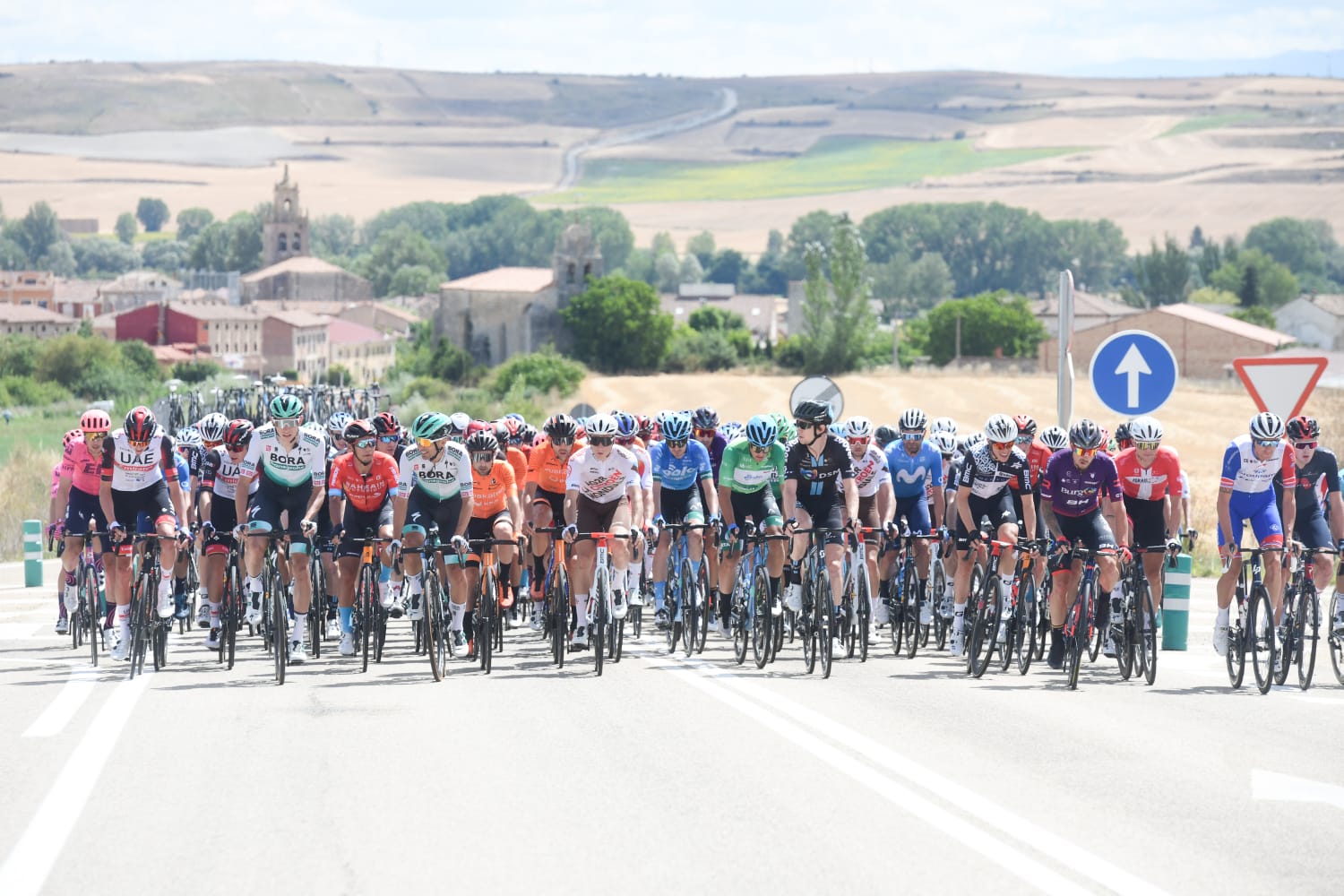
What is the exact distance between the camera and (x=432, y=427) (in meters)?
14.1

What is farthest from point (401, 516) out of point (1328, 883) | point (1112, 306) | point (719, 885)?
point (1112, 306)

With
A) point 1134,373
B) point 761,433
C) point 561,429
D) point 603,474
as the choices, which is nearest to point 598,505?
point 603,474

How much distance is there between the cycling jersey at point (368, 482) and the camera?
576 inches

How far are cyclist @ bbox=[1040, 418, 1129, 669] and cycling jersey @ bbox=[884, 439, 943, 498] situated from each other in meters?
2.43

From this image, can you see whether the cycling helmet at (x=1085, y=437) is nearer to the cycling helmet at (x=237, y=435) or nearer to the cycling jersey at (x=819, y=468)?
the cycling jersey at (x=819, y=468)

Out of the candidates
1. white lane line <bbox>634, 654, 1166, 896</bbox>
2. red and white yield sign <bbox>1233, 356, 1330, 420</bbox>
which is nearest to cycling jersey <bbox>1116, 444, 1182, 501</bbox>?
red and white yield sign <bbox>1233, 356, 1330, 420</bbox>

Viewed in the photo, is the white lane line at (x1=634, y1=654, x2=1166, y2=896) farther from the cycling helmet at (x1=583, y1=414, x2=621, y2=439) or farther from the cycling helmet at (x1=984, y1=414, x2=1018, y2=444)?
the cycling helmet at (x1=984, y1=414, x2=1018, y2=444)

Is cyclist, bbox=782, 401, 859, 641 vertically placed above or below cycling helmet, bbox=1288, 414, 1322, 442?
below

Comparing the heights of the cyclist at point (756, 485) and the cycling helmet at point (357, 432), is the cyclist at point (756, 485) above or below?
below

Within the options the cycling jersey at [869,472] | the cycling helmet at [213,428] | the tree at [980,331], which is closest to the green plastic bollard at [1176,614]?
the cycling jersey at [869,472]

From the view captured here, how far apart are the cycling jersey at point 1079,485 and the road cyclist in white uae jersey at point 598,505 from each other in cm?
298

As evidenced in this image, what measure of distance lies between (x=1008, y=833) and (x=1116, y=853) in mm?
521

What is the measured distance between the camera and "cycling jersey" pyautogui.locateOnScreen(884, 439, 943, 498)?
54.4 feet

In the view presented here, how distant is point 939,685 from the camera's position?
13.6 m
